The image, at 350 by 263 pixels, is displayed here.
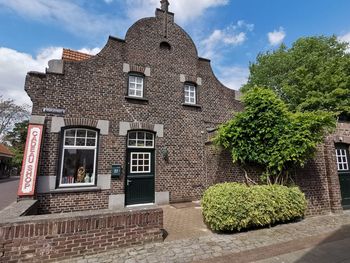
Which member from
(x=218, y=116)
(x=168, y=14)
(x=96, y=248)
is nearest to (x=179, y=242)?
(x=96, y=248)

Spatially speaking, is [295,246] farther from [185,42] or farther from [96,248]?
[185,42]

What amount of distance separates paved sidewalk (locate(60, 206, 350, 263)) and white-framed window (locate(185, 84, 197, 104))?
257 inches

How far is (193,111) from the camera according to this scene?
10.3 meters

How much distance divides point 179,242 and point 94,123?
546 cm

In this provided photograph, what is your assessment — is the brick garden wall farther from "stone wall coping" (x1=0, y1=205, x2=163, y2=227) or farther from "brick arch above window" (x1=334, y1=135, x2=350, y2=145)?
"brick arch above window" (x1=334, y1=135, x2=350, y2=145)

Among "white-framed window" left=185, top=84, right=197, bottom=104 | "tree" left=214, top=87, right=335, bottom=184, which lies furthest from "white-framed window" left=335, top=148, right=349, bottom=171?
"white-framed window" left=185, top=84, right=197, bottom=104

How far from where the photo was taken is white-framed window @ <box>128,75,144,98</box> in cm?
924

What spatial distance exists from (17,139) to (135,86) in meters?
43.0

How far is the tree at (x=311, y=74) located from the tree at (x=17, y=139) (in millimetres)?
38810

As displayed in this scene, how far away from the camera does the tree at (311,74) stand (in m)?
16.7

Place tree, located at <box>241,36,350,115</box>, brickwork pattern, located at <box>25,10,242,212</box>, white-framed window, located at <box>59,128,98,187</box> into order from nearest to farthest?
white-framed window, located at <box>59,128,98,187</box> → brickwork pattern, located at <box>25,10,242,212</box> → tree, located at <box>241,36,350,115</box>

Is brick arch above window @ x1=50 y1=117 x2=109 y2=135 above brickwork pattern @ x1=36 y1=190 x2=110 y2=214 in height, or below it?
Result: above

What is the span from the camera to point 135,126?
345 inches

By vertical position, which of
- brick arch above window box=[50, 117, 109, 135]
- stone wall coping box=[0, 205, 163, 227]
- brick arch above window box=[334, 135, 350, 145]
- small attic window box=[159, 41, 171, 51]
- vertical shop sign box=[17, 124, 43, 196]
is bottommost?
stone wall coping box=[0, 205, 163, 227]
